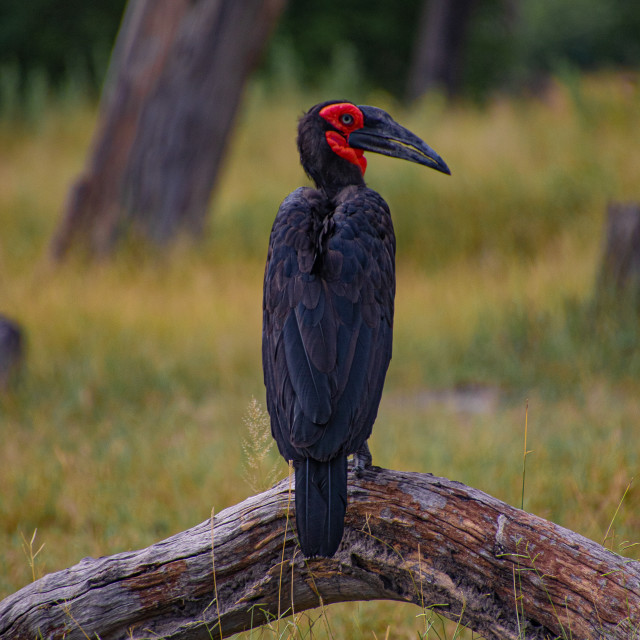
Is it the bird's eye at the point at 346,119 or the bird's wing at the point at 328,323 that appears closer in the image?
the bird's wing at the point at 328,323

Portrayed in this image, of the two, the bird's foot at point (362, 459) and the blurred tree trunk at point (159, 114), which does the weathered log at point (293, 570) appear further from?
the blurred tree trunk at point (159, 114)

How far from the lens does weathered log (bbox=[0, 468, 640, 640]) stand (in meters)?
2.13

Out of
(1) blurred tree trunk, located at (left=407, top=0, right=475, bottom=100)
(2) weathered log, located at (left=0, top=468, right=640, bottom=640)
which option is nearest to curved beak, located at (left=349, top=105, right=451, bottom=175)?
(2) weathered log, located at (left=0, top=468, right=640, bottom=640)

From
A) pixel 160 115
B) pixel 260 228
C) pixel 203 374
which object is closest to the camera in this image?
pixel 203 374

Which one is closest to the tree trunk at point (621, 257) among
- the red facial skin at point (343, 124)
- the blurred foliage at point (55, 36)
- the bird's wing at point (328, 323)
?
the red facial skin at point (343, 124)

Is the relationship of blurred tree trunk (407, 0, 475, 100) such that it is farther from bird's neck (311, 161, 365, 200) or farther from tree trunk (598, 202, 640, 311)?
bird's neck (311, 161, 365, 200)

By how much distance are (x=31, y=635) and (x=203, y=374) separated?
10.2ft

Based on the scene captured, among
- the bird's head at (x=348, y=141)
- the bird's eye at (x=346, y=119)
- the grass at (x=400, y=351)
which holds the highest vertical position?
the bird's eye at (x=346, y=119)

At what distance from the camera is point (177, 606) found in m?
2.29

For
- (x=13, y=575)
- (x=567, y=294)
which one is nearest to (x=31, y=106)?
(x=567, y=294)

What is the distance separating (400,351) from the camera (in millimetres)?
5801

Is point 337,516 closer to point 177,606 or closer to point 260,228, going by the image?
point 177,606

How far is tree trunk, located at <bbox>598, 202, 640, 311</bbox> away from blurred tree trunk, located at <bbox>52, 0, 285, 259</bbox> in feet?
12.1

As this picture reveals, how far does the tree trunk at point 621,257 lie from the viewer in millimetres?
5422
